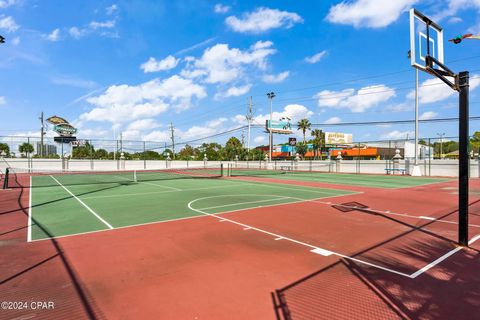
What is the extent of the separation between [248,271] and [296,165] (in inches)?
1781

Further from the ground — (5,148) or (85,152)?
(5,148)

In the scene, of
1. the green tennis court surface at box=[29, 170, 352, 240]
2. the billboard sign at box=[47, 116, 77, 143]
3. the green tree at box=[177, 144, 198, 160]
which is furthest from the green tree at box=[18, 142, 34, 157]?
the green tennis court surface at box=[29, 170, 352, 240]

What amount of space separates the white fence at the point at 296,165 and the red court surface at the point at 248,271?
28.8m

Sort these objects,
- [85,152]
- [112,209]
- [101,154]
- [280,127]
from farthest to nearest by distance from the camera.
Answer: [280,127], [101,154], [85,152], [112,209]

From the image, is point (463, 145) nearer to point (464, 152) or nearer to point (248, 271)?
point (464, 152)

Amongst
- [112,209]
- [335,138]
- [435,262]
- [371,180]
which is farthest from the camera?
[335,138]

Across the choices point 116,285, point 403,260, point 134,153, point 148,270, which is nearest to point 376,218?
point 403,260

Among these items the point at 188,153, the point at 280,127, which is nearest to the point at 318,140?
the point at 280,127

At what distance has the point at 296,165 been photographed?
5031cm

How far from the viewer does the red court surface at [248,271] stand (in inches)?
180

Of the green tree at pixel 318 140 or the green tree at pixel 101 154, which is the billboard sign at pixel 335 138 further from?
the green tree at pixel 101 154

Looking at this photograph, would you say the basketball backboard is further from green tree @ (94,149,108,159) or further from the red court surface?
green tree @ (94,149,108,159)

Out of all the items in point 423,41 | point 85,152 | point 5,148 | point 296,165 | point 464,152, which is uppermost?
point 423,41

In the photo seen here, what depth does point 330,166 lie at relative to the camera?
46000mm
